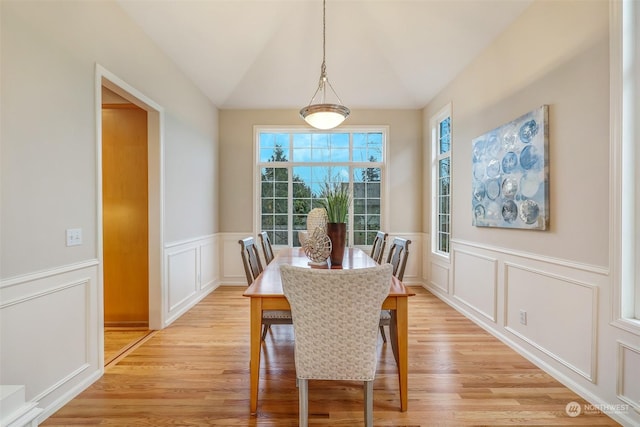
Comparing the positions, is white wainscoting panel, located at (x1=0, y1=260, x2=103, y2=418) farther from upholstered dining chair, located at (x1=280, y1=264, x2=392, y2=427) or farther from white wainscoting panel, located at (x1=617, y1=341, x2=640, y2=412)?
white wainscoting panel, located at (x1=617, y1=341, x2=640, y2=412)

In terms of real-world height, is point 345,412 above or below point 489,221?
below

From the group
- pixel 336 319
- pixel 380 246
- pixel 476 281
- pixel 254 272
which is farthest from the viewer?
pixel 476 281

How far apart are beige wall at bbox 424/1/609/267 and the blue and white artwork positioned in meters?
0.06

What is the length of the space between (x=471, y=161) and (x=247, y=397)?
3.11m

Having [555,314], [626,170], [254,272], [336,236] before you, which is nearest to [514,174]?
[626,170]

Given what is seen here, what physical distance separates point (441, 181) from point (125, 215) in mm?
3998

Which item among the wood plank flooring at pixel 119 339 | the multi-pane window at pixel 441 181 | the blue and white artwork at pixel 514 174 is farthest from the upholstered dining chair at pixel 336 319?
the multi-pane window at pixel 441 181

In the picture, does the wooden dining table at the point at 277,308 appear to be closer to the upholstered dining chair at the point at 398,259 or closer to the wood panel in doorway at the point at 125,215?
the upholstered dining chair at the point at 398,259

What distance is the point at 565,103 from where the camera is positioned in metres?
2.16

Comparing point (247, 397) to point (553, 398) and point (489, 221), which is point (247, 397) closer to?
point (553, 398)

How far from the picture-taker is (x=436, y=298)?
13.7ft

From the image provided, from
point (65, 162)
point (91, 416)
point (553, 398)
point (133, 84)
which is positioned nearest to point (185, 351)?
point (91, 416)

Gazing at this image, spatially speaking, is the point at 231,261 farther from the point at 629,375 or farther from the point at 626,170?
the point at 626,170

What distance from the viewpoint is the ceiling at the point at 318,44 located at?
2.92 meters
